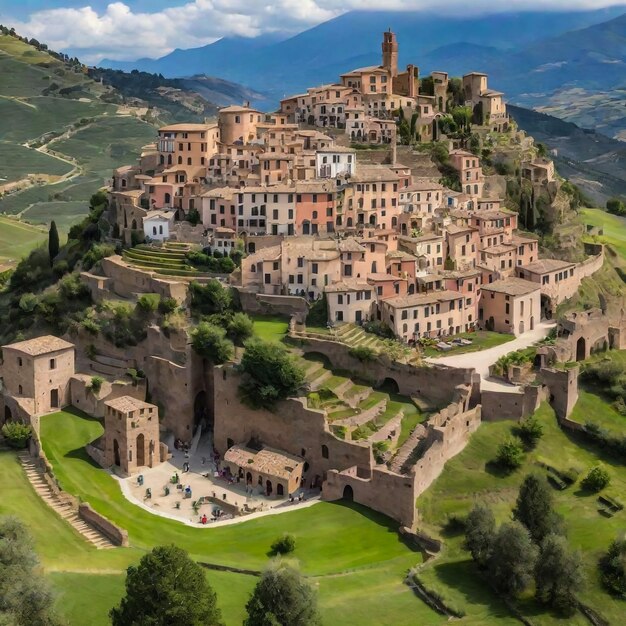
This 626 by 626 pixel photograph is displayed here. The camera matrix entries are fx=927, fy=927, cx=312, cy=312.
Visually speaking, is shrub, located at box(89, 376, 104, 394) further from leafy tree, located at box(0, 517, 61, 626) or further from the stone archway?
leafy tree, located at box(0, 517, 61, 626)

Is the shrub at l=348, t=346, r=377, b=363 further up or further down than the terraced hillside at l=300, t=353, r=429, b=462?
further up

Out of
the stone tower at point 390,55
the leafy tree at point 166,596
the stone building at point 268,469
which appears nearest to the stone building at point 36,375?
the stone building at point 268,469

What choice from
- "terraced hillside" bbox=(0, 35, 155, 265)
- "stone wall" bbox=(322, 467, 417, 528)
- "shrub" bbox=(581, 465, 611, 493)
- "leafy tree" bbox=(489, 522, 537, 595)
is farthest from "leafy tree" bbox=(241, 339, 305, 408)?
"terraced hillside" bbox=(0, 35, 155, 265)

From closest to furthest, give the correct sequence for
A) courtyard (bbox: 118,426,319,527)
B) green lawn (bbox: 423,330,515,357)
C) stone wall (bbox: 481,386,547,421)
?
courtyard (bbox: 118,426,319,527)
stone wall (bbox: 481,386,547,421)
green lawn (bbox: 423,330,515,357)

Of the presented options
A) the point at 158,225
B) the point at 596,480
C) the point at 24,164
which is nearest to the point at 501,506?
the point at 596,480

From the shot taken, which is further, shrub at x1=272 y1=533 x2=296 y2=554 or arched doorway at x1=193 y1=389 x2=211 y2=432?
arched doorway at x1=193 y1=389 x2=211 y2=432

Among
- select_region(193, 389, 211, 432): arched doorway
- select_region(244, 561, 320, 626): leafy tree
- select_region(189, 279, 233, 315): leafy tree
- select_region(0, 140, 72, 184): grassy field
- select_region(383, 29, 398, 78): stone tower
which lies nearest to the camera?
select_region(244, 561, 320, 626): leafy tree
